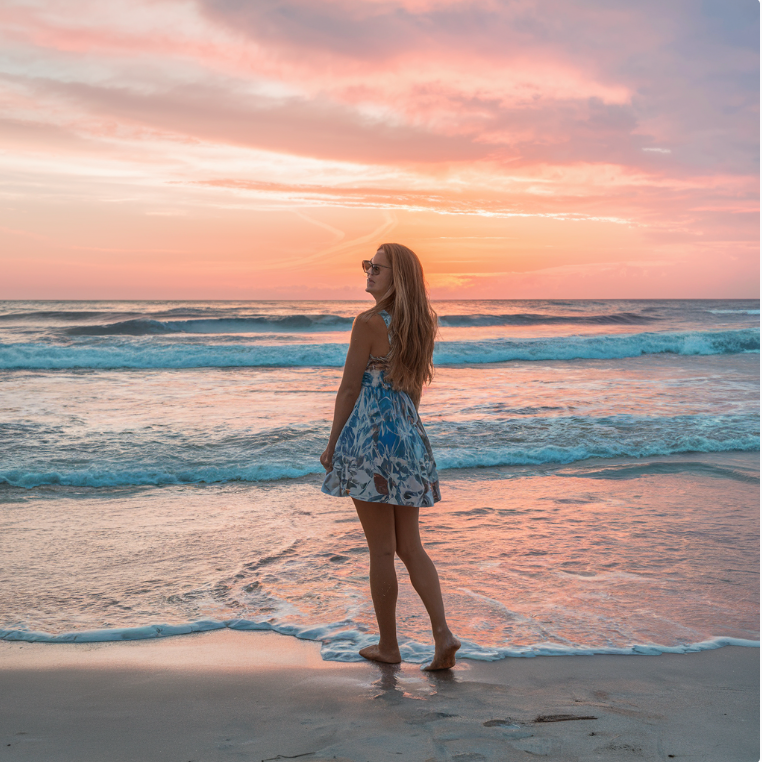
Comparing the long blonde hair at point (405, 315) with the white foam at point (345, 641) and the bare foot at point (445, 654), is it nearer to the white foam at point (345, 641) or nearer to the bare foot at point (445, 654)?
the bare foot at point (445, 654)

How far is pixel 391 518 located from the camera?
298 cm

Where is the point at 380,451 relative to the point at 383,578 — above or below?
above

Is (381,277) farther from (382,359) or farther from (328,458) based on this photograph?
(328,458)

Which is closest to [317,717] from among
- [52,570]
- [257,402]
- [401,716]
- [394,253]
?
[401,716]

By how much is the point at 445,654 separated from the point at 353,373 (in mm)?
1331

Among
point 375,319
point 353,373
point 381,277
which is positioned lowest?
point 353,373

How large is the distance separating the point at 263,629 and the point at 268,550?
1151 mm

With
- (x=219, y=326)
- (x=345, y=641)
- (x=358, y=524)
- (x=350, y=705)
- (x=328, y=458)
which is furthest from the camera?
(x=219, y=326)

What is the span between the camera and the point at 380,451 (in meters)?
2.88

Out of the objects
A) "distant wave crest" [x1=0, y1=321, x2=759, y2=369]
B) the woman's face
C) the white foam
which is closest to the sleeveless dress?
the woman's face

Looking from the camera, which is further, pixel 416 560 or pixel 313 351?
pixel 313 351

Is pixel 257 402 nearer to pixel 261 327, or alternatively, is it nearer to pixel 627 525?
pixel 627 525

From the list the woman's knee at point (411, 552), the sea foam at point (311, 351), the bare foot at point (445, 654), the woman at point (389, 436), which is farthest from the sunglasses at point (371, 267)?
the sea foam at point (311, 351)

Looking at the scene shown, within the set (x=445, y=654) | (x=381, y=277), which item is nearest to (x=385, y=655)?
(x=445, y=654)
